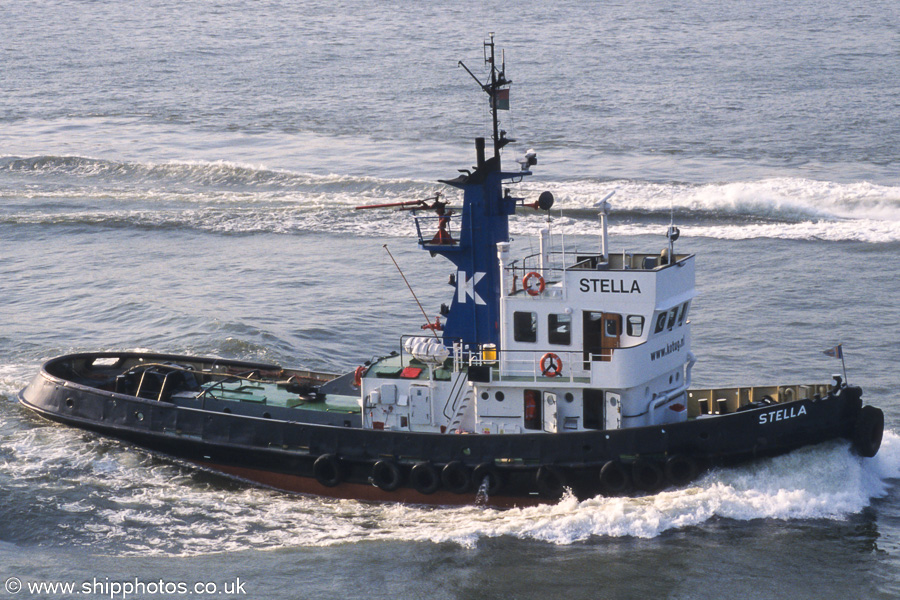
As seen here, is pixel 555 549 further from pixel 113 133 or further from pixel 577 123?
pixel 113 133

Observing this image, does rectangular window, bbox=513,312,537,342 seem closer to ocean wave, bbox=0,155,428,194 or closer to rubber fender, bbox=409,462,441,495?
rubber fender, bbox=409,462,441,495

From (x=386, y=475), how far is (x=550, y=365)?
267 cm

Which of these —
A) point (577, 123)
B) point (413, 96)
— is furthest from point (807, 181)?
point (413, 96)

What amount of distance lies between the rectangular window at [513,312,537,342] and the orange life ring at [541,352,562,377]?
1.31 ft

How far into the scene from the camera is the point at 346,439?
1441 centimetres

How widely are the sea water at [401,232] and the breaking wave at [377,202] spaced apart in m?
0.14

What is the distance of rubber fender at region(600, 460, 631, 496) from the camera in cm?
1338

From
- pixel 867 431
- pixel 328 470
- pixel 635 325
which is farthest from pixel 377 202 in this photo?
pixel 867 431

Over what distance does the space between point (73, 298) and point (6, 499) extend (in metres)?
9.74

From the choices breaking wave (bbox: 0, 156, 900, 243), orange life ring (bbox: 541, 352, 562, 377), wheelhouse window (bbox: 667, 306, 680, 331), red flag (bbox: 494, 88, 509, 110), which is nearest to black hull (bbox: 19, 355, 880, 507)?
orange life ring (bbox: 541, 352, 562, 377)

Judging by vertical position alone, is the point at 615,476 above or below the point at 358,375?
below

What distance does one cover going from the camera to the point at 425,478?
552 inches

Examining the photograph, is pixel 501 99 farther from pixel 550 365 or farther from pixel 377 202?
pixel 377 202

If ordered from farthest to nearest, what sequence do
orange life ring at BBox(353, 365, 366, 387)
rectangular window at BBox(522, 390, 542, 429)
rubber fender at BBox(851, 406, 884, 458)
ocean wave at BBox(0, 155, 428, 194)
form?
ocean wave at BBox(0, 155, 428, 194)
orange life ring at BBox(353, 365, 366, 387)
rectangular window at BBox(522, 390, 542, 429)
rubber fender at BBox(851, 406, 884, 458)
